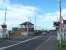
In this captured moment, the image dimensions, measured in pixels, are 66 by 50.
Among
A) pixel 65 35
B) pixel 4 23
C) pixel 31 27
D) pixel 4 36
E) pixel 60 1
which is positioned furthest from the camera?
pixel 31 27

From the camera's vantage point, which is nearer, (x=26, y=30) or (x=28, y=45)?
(x=28, y=45)

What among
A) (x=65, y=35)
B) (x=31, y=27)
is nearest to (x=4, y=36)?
(x=65, y=35)

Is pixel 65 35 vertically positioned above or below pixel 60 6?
below

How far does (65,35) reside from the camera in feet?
163

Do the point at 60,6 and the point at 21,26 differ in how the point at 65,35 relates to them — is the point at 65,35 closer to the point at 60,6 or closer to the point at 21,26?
the point at 60,6

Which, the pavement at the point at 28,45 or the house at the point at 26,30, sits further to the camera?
the house at the point at 26,30

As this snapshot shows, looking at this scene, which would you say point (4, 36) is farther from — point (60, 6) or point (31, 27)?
point (31, 27)

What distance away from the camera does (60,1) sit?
33.7 m

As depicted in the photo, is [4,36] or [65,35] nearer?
[65,35]

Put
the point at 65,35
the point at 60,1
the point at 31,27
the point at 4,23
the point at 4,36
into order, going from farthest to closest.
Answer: the point at 31,27 → the point at 4,23 → the point at 4,36 → the point at 65,35 → the point at 60,1

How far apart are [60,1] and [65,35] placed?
16960mm

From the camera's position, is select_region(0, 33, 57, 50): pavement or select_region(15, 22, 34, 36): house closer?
select_region(0, 33, 57, 50): pavement

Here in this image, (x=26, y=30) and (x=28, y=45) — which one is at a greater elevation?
(x=26, y=30)

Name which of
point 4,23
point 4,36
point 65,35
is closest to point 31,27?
point 4,23
